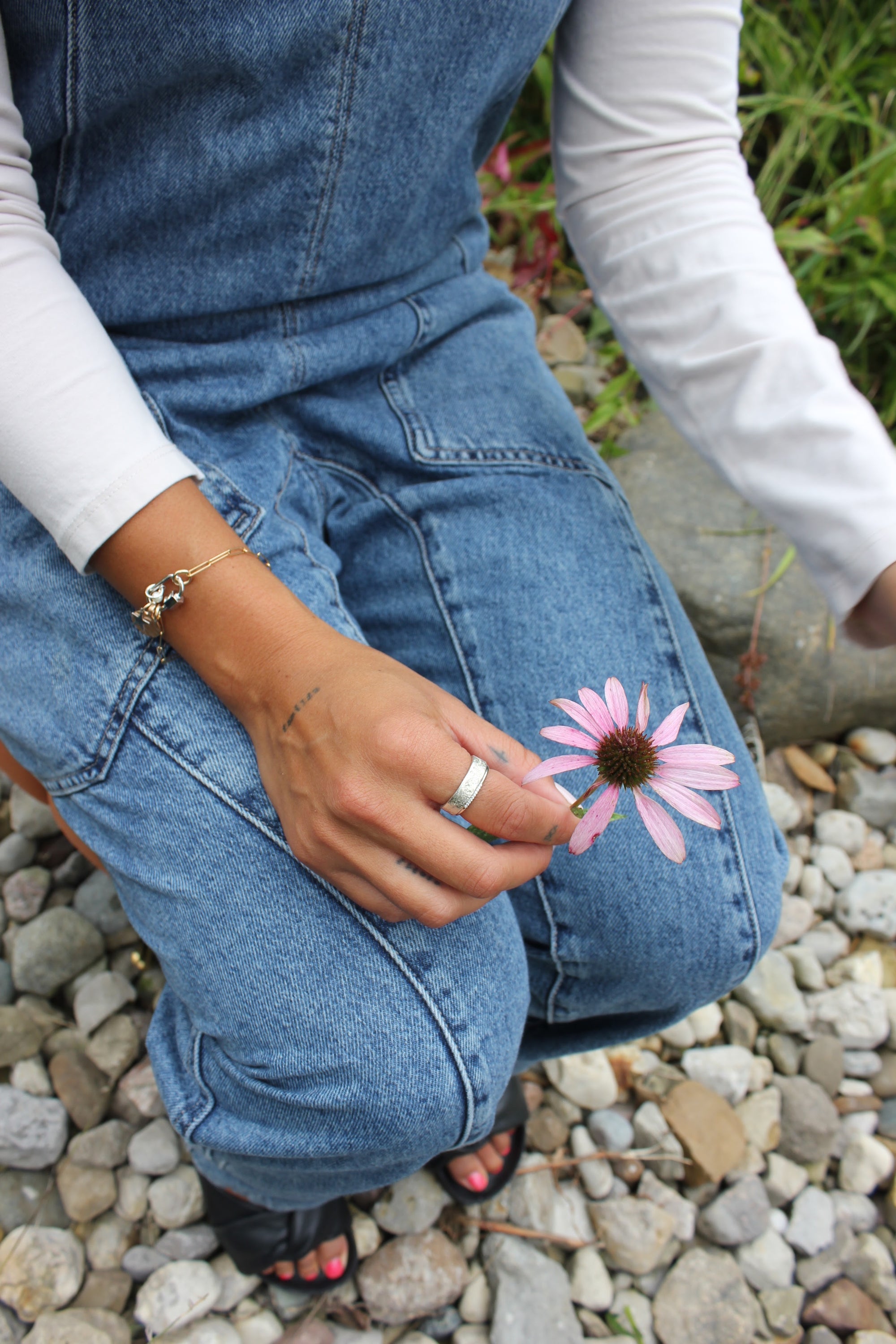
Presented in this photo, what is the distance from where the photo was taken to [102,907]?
1.88 m

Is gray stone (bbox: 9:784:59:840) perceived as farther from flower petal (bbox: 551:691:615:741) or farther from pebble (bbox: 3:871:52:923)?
flower petal (bbox: 551:691:615:741)

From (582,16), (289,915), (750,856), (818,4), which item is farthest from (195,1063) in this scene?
(818,4)

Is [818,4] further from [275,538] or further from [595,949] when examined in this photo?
[595,949]

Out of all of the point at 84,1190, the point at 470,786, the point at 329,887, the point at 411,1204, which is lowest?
the point at 411,1204

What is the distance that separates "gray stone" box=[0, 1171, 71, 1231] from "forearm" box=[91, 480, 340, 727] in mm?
1077

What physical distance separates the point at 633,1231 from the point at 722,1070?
37cm

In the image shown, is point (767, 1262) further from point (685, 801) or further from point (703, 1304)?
point (685, 801)

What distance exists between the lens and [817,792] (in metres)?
2.32

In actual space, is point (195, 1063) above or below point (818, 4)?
above

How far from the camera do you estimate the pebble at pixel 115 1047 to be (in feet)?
5.62

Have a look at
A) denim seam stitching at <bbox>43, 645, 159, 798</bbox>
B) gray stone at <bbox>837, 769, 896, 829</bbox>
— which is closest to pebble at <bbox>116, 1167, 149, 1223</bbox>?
denim seam stitching at <bbox>43, 645, 159, 798</bbox>

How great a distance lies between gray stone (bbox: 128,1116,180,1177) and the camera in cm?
161

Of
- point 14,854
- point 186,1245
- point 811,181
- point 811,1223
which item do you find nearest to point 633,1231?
point 811,1223

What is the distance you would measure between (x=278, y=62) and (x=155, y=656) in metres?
0.75
